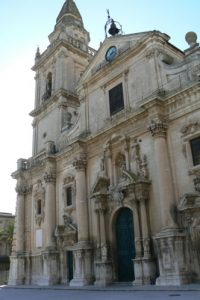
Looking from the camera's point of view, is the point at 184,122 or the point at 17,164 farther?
the point at 17,164

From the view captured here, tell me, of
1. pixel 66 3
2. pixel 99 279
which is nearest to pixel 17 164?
pixel 99 279

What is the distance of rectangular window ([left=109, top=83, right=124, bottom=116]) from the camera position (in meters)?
19.2

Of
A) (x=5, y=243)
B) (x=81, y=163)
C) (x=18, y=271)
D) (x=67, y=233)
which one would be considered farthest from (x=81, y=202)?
(x=5, y=243)

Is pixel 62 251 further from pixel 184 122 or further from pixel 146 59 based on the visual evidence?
pixel 146 59

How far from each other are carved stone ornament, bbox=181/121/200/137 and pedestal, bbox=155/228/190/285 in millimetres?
4377

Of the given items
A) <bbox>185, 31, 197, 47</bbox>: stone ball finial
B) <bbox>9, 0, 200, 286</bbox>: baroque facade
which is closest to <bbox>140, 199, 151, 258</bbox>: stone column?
<bbox>9, 0, 200, 286</bbox>: baroque facade

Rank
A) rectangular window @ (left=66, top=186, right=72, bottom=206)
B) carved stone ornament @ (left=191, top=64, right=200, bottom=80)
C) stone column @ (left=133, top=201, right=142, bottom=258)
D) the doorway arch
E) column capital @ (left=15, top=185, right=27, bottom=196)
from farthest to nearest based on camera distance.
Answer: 1. column capital @ (left=15, top=185, right=27, bottom=196)
2. rectangular window @ (left=66, top=186, right=72, bottom=206)
3. the doorway arch
4. carved stone ornament @ (left=191, top=64, right=200, bottom=80)
5. stone column @ (left=133, top=201, right=142, bottom=258)

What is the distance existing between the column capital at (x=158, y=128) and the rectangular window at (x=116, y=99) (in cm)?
359

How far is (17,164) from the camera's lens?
85.9ft

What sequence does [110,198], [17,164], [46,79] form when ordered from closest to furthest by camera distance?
[110,198] < [17,164] < [46,79]

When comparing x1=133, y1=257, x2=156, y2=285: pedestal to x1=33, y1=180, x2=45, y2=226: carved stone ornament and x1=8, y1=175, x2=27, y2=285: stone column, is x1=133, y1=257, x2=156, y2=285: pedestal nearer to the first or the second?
x1=33, y1=180, x2=45, y2=226: carved stone ornament

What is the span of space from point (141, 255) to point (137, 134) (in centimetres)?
609

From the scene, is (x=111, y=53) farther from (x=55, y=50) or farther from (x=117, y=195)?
(x=117, y=195)

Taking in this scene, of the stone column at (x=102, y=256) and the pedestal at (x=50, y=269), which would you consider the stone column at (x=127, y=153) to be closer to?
the stone column at (x=102, y=256)
